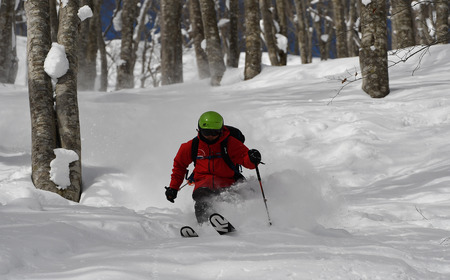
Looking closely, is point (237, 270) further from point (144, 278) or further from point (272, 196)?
point (272, 196)

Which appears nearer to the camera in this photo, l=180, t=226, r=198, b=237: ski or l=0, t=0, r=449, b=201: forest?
l=180, t=226, r=198, b=237: ski

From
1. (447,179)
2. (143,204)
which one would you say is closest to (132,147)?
(143,204)

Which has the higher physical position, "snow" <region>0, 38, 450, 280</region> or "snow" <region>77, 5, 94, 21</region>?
"snow" <region>77, 5, 94, 21</region>

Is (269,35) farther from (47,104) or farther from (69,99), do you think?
(47,104)

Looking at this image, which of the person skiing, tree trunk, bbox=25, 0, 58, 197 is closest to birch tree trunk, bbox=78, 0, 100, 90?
tree trunk, bbox=25, 0, 58, 197

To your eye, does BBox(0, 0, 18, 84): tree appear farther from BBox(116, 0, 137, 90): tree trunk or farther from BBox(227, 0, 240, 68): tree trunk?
BBox(227, 0, 240, 68): tree trunk

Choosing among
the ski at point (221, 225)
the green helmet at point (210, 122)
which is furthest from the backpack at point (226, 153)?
the ski at point (221, 225)

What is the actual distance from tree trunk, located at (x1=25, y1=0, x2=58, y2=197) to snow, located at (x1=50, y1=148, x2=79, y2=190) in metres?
0.08

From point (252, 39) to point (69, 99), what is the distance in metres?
7.11

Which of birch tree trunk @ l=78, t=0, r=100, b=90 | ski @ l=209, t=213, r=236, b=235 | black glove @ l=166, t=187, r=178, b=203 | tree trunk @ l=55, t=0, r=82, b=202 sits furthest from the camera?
birch tree trunk @ l=78, t=0, r=100, b=90

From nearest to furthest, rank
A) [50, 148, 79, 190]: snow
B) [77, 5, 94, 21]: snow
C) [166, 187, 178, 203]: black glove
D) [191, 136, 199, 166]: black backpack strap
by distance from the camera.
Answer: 1. [166, 187, 178, 203]: black glove
2. [191, 136, 199, 166]: black backpack strap
3. [50, 148, 79, 190]: snow
4. [77, 5, 94, 21]: snow

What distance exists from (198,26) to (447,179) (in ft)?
39.5

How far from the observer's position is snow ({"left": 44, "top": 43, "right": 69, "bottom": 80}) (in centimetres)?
655

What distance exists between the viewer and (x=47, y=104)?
665 cm
